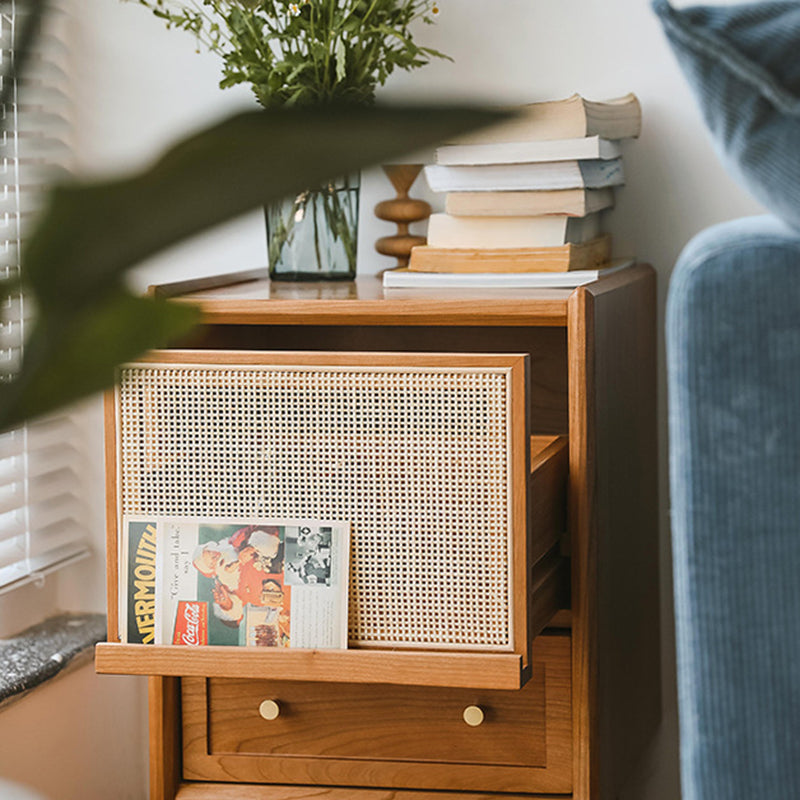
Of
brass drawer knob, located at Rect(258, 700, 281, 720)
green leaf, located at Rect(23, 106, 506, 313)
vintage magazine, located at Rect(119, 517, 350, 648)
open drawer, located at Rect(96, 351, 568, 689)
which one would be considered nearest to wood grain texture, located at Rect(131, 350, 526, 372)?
open drawer, located at Rect(96, 351, 568, 689)

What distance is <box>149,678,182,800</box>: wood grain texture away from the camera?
1112 mm

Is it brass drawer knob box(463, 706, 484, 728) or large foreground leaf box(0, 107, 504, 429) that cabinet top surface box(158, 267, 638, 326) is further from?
large foreground leaf box(0, 107, 504, 429)

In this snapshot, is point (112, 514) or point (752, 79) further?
point (112, 514)

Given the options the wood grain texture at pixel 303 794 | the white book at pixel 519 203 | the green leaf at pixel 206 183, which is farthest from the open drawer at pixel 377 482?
the green leaf at pixel 206 183

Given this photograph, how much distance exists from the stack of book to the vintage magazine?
1.21ft

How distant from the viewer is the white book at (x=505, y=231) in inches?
46.9

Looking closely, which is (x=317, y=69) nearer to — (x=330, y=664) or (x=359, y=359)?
(x=359, y=359)

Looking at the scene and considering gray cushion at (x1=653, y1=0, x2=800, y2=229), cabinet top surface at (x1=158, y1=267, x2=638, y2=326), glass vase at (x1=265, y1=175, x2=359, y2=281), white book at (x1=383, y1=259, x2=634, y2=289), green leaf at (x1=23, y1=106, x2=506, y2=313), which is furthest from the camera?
glass vase at (x1=265, y1=175, x2=359, y2=281)

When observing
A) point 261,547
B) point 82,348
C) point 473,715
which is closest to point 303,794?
point 473,715

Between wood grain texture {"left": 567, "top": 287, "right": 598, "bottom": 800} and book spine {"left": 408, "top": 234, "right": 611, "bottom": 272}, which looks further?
book spine {"left": 408, "top": 234, "right": 611, "bottom": 272}

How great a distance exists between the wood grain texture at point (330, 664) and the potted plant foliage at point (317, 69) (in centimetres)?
52

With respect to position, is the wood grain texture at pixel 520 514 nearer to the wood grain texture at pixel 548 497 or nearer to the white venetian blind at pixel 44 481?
the wood grain texture at pixel 548 497

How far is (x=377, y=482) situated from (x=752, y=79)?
20.6 inches

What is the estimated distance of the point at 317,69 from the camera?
1.22 meters
